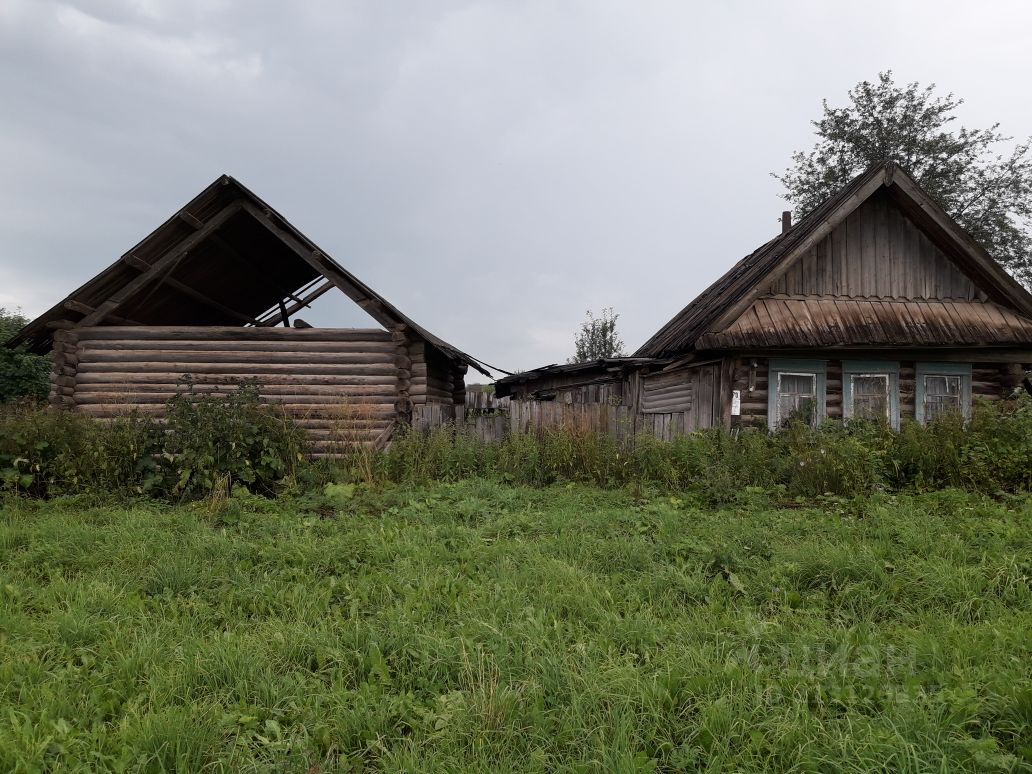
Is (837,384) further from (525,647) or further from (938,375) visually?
(525,647)

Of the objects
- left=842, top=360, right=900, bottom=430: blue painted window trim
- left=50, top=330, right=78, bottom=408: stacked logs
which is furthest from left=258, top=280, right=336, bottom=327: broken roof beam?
left=842, top=360, right=900, bottom=430: blue painted window trim

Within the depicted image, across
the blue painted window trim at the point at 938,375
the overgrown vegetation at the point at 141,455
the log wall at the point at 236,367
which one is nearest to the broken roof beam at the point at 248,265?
the log wall at the point at 236,367

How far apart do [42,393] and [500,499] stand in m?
21.9

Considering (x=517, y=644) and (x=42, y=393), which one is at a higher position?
(x=42, y=393)

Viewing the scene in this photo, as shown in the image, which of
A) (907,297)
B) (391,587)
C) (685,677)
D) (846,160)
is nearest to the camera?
(685,677)

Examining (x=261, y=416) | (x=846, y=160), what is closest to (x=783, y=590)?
(x=261, y=416)

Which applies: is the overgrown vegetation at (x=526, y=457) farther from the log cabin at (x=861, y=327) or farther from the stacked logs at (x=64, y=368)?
the log cabin at (x=861, y=327)

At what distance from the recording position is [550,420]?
10.4 meters

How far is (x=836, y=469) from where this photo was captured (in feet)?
25.0

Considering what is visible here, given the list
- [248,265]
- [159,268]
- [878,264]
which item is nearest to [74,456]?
[159,268]

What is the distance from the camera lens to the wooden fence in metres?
9.97

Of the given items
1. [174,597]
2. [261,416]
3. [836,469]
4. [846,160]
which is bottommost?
[174,597]

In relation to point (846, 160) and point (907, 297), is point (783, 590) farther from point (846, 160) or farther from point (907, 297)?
point (846, 160)

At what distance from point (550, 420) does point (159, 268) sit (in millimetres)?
7592
